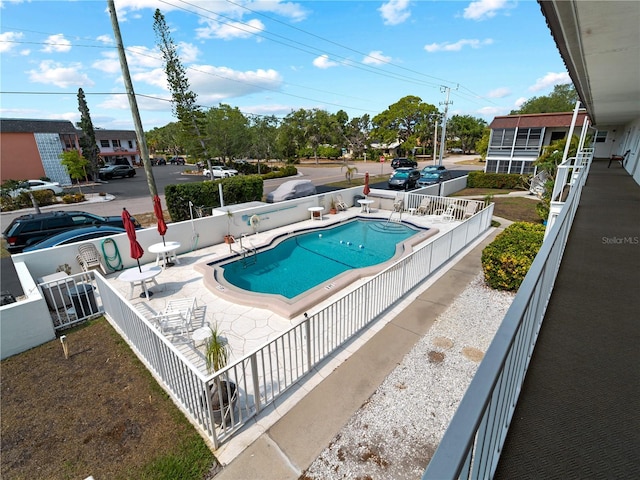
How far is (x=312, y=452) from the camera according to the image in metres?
3.90

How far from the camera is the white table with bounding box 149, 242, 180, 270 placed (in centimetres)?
945

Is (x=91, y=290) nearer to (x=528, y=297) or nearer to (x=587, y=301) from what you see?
(x=528, y=297)

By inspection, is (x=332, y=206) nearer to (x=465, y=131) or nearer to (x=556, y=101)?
(x=465, y=131)

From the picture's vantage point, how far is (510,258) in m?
7.82

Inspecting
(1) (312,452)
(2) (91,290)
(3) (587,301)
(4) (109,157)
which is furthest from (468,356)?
(4) (109,157)

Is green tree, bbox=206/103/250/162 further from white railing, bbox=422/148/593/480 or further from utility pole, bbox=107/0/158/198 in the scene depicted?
white railing, bbox=422/148/593/480

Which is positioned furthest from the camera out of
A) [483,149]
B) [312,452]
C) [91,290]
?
[483,149]

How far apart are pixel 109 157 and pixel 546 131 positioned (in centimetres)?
5605

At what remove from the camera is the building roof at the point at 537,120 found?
24.4 metres

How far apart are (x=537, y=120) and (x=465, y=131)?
42.5 m

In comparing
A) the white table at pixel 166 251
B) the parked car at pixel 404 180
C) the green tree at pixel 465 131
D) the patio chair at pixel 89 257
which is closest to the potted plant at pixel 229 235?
the white table at pixel 166 251

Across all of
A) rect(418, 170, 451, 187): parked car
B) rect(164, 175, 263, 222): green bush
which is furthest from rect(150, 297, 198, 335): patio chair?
rect(418, 170, 451, 187): parked car

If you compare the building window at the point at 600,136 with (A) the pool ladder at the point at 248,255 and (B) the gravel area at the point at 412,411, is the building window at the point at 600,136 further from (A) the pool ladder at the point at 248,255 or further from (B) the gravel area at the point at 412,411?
(A) the pool ladder at the point at 248,255

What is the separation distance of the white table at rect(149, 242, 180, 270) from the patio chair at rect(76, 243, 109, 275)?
146 cm
